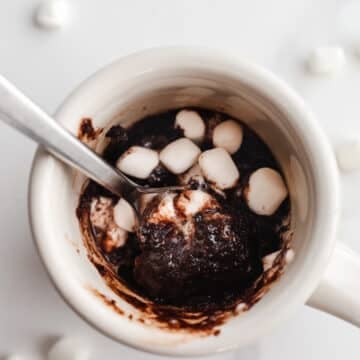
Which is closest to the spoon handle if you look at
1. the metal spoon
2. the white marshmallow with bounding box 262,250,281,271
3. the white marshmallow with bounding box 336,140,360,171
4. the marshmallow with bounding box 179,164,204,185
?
the metal spoon

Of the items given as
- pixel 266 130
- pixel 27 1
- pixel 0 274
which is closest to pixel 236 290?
pixel 266 130

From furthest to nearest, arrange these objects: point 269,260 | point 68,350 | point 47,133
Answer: point 68,350 < point 269,260 < point 47,133

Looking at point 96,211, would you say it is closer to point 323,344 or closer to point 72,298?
point 72,298

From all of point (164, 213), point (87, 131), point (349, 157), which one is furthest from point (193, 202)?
point (349, 157)

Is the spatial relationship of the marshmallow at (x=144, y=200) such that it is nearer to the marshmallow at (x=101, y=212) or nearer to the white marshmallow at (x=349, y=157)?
the marshmallow at (x=101, y=212)

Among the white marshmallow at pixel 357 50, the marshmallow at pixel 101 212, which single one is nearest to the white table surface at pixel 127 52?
the white marshmallow at pixel 357 50

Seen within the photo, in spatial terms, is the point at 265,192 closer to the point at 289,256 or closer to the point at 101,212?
the point at 289,256
